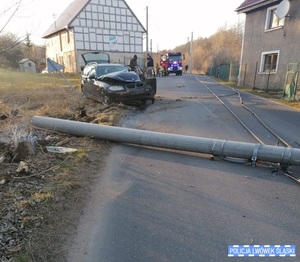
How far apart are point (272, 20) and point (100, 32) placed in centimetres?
2528

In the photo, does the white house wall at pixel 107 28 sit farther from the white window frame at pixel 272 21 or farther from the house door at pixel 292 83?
the house door at pixel 292 83

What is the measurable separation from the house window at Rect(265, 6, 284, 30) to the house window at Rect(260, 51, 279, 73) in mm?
1687

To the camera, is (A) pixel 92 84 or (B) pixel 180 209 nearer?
(B) pixel 180 209

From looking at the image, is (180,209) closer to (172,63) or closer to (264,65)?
(264,65)

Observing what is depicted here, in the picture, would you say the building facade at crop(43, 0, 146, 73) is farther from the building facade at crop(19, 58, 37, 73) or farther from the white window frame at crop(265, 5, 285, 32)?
the white window frame at crop(265, 5, 285, 32)

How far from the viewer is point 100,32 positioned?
36.8 meters

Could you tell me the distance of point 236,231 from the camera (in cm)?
310

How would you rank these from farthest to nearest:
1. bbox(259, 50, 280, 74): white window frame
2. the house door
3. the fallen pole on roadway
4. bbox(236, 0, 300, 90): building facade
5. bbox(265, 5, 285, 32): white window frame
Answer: bbox(259, 50, 280, 74): white window frame → bbox(265, 5, 285, 32): white window frame → bbox(236, 0, 300, 90): building facade → the house door → the fallen pole on roadway

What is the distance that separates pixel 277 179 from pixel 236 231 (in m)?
1.76

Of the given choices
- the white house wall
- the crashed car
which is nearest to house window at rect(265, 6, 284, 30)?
the crashed car

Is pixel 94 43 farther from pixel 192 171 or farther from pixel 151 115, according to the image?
pixel 192 171

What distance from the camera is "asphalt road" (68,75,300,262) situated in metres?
2.86

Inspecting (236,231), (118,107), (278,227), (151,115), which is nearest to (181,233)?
(236,231)

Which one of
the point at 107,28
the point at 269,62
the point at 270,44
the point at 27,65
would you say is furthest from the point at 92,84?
the point at 27,65
